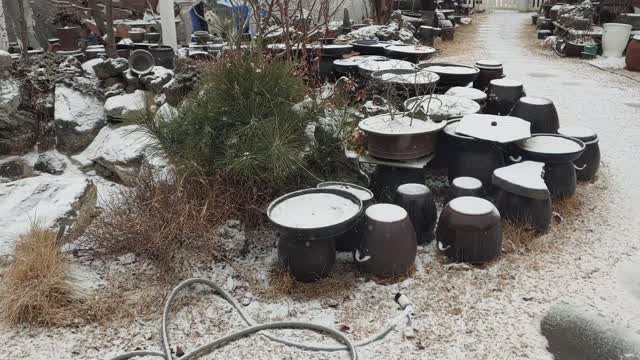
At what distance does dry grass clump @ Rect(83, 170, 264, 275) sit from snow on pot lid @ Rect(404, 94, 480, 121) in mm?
1442

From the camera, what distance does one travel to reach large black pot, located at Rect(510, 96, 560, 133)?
445 cm

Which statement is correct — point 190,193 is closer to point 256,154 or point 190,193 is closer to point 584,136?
point 256,154

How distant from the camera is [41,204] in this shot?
3.72 meters

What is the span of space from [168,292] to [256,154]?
103 cm

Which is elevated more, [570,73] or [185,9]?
[185,9]

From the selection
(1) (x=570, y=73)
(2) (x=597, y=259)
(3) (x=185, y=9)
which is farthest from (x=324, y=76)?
(3) (x=185, y=9)

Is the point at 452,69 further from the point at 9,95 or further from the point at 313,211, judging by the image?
the point at 9,95

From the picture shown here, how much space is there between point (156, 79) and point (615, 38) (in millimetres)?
8414

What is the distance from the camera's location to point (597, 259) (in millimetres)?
3377

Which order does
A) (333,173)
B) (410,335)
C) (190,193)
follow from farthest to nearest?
(333,173) → (190,193) → (410,335)

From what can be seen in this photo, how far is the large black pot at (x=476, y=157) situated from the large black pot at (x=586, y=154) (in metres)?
0.90

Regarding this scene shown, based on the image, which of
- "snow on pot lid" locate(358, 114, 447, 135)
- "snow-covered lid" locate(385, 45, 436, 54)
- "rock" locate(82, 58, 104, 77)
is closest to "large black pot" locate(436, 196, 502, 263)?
"snow on pot lid" locate(358, 114, 447, 135)

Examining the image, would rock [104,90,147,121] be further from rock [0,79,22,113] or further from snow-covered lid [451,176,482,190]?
snow-covered lid [451,176,482,190]

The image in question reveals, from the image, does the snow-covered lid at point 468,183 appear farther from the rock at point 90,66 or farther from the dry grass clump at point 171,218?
the rock at point 90,66
